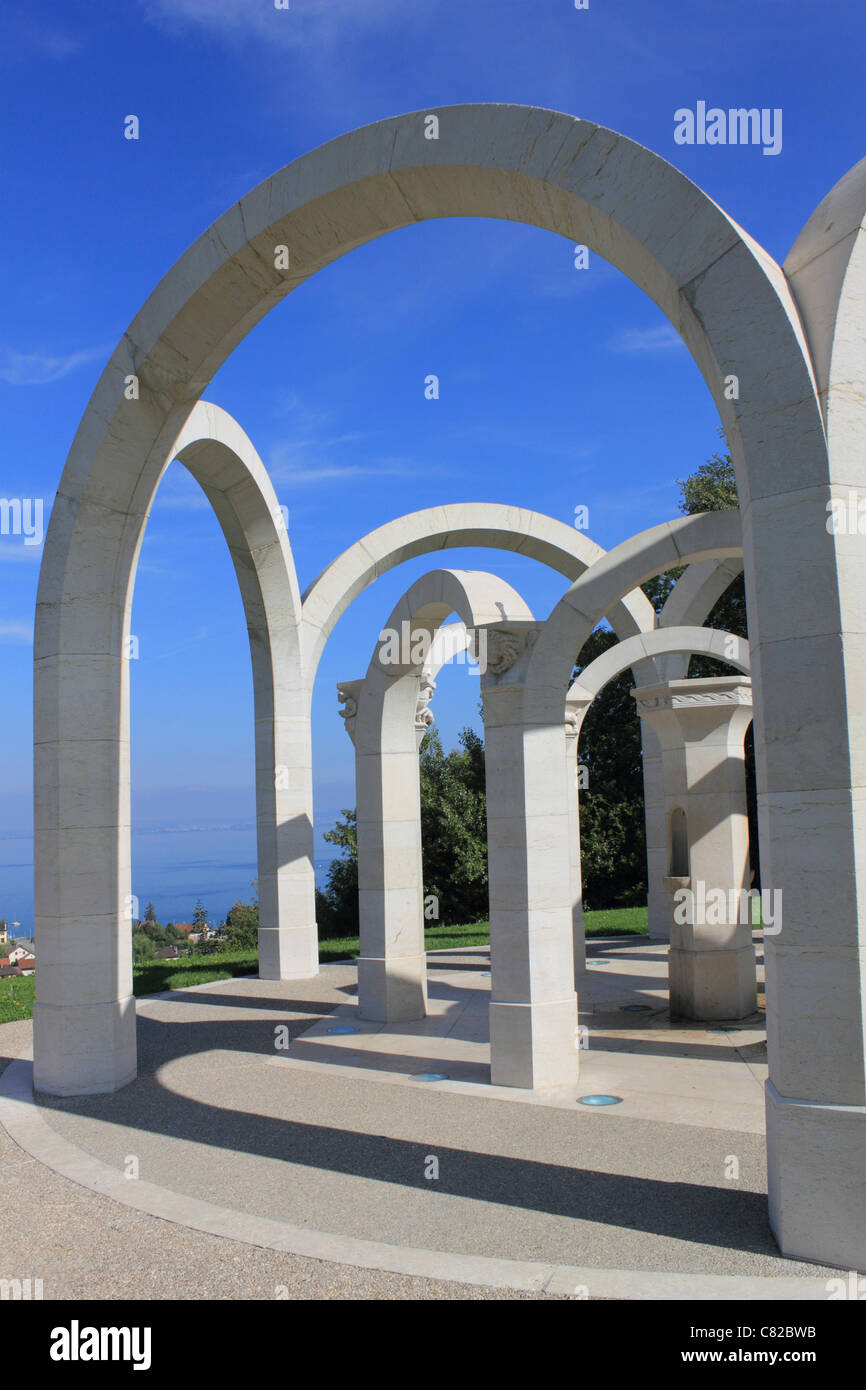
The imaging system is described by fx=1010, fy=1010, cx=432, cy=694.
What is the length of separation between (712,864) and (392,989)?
4.53 metres

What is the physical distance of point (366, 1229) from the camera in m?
6.21

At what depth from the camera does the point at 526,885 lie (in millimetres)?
9938

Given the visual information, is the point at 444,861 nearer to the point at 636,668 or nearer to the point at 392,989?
the point at 636,668

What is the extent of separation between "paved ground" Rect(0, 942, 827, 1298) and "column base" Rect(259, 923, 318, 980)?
15.5 feet

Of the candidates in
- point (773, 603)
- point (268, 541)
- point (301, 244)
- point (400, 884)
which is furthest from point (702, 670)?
point (773, 603)

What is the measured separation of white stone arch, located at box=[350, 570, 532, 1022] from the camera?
13.6m

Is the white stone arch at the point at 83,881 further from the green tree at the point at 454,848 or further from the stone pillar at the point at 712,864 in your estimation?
the green tree at the point at 454,848

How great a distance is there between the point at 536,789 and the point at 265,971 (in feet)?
32.5

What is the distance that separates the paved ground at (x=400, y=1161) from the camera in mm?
5664

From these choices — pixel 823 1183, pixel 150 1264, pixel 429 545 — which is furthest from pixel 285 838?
pixel 823 1183

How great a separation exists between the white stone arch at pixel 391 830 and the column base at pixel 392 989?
0.04 feet

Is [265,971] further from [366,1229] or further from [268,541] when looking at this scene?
[366,1229]

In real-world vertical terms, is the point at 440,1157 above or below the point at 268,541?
below

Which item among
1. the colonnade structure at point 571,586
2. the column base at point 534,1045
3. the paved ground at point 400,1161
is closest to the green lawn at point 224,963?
the paved ground at point 400,1161
